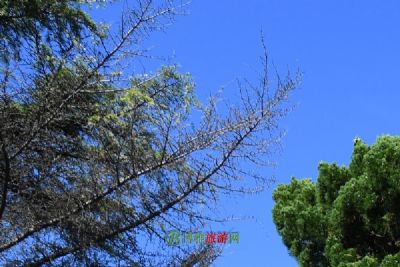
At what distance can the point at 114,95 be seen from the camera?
818 centimetres

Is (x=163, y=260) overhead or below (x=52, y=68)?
below

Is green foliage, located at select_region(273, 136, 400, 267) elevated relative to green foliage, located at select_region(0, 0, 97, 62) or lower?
lower

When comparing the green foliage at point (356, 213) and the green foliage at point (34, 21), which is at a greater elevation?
the green foliage at point (34, 21)

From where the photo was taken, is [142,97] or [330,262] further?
[330,262]

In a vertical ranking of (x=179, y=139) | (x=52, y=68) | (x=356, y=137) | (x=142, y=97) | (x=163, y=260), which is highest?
(x=356, y=137)

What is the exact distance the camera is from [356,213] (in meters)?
10.8

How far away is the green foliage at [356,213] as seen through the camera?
415 inches

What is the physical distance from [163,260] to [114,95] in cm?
224

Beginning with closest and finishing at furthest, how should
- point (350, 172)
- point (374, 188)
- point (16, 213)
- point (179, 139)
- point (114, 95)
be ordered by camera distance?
point (179, 139), point (16, 213), point (114, 95), point (374, 188), point (350, 172)

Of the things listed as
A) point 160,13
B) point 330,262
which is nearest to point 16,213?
point 160,13

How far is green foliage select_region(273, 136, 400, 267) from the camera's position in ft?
34.6

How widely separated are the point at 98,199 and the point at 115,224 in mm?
517

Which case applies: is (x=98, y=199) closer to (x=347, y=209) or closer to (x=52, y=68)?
(x=52, y=68)

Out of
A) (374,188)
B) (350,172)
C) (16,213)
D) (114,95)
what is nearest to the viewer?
(16,213)
